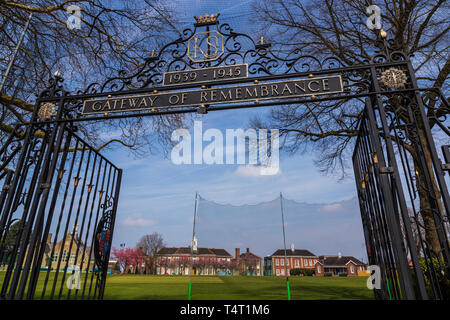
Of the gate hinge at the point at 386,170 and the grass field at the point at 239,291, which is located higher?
the gate hinge at the point at 386,170

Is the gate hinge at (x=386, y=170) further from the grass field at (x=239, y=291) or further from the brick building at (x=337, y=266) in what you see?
the brick building at (x=337, y=266)

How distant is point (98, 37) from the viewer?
21.7ft

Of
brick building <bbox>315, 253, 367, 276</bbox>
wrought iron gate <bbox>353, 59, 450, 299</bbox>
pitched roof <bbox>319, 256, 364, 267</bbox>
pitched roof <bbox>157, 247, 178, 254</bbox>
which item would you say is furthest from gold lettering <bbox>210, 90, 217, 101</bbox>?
pitched roof <bbox>157, 247, 178, 254</bbox>

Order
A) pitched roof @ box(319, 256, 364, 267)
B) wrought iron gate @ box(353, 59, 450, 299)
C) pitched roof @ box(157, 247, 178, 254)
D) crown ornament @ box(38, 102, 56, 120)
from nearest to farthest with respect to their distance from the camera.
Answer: wrought iron gate @ box(353, 59, 450, 299)
crown ornament @ box(38, 102, 56, 120)
pitched roof @ box(319, 256, 364, 267)
pitched roof @ box(157, 247, 178, 254)

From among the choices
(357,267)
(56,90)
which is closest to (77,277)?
(56,90)

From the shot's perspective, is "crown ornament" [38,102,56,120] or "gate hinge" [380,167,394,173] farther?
"crown ornament" [38,102,56,120]

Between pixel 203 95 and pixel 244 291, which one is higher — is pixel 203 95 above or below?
above

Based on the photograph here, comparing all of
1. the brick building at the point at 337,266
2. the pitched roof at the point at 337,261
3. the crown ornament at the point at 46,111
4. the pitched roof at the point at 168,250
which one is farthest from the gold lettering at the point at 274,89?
the pitched roof at the point at 168,250

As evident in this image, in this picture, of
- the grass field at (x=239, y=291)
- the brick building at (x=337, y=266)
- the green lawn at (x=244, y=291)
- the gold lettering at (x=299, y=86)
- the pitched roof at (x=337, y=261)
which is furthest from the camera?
the pitched roof at (x=337, y=261)

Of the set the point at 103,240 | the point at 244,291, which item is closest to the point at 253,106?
the point at 103,240

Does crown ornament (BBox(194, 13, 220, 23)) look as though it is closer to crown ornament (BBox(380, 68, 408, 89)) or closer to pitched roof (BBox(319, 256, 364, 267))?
crown ornament (BBox(380, 68, 408, 89))

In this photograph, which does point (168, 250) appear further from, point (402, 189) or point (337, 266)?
point (402, 189)

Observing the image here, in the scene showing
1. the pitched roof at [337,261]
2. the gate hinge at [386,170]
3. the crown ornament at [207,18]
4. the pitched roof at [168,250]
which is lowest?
the pitched roof at [337,261]
